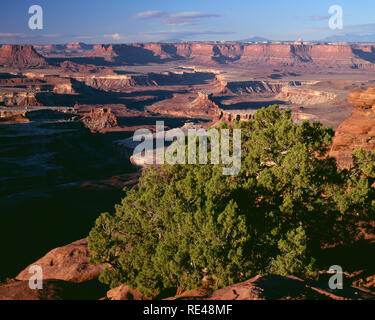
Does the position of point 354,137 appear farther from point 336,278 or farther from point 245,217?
point 245,217

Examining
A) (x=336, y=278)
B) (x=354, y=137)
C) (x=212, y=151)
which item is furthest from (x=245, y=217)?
(x=354, y=137)

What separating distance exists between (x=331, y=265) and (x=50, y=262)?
27125 mm

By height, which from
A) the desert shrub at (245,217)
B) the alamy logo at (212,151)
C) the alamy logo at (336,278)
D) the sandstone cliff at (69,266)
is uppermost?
the alamy logo at (212,151)

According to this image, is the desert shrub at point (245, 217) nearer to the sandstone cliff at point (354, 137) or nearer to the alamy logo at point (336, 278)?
the alamy logo at point (336, 278)

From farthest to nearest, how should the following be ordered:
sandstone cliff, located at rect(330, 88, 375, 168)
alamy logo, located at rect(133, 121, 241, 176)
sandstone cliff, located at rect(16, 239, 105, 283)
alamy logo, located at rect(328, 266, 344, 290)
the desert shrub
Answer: sandstone cliff, located at rect(330, 88, 375, 168), sandstone cliff, located at rect(16, 239, 105, 283), alamy logo, located at rect(133, 121, 241, 176), the desert shrub, alamy logo, located at rect(328, 266, 344, 290)

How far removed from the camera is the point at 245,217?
20547 millimetres

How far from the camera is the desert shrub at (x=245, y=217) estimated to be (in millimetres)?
20328

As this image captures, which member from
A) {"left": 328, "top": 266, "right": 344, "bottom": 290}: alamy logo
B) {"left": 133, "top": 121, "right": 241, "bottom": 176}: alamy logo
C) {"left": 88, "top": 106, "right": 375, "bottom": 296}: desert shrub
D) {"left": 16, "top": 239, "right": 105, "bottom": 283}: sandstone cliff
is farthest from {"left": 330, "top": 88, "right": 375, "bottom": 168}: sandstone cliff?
{"left": 16, "top": 239, "right": 105, "bottom": 283}: sandstone cliff

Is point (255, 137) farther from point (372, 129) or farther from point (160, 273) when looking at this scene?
point (372, 129)

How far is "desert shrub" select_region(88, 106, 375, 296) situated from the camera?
20.3 meters

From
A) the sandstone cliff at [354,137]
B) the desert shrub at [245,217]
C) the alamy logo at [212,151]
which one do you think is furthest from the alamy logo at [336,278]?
the sandstone cliff at [354,137]

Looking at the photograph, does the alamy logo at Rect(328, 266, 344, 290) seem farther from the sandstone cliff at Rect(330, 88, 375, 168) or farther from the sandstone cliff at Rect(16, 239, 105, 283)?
the sandstone cliff at Rect(16, 239, 105, 283)

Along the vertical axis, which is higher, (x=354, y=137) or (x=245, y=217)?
(x=354, y=137)
